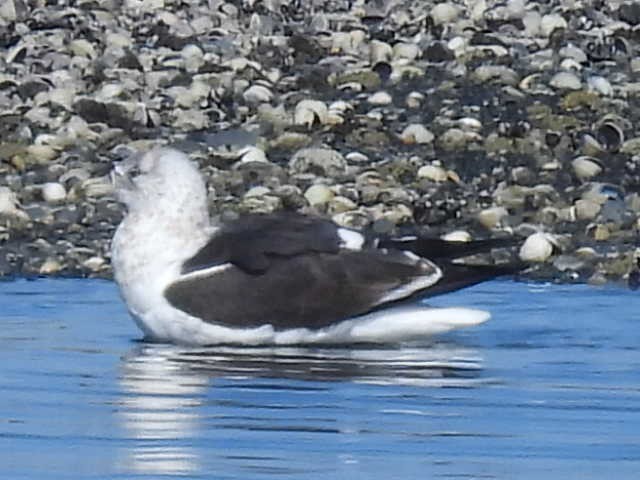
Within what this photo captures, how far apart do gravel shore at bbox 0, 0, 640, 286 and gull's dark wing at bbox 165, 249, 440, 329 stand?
1893 mm

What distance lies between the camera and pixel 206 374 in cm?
907

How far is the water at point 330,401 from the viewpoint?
7090mm

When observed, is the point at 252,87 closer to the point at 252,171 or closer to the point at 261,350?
the point at 252,171

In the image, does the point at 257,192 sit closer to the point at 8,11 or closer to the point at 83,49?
the point at 83,49

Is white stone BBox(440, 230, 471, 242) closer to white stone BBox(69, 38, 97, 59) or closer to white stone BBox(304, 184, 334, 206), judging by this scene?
white stone BBox(304, 184, 334, 206)

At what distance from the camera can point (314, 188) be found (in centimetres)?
1379

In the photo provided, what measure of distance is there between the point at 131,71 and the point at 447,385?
8631 mm

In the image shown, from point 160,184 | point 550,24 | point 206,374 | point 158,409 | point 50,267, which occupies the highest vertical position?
point 158,409

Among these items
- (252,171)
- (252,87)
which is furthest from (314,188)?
(252,87)

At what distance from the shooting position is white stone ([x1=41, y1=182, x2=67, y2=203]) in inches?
546

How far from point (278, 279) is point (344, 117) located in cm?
545

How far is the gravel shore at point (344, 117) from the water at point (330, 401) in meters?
1.77

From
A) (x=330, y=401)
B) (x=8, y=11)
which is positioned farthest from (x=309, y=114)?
(x=330, y=401)

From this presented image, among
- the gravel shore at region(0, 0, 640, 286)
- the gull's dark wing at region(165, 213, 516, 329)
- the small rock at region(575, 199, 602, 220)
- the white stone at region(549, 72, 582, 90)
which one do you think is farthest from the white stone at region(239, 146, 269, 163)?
the gull's dark wing at region(165, 213, 516, 329)
